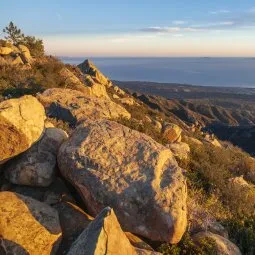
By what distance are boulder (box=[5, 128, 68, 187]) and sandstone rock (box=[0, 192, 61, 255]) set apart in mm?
653

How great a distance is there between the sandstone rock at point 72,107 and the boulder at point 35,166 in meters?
4.56

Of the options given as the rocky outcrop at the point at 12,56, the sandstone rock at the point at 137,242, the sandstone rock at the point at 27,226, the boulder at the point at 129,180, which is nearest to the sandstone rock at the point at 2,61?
the rocky outcrop at the point at 12,56

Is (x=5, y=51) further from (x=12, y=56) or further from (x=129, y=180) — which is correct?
(x=129, y=180)

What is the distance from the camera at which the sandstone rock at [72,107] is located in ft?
41.0

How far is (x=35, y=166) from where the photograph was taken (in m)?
7.38

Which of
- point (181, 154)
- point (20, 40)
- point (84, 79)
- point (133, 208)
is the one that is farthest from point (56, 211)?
point (20, 40)

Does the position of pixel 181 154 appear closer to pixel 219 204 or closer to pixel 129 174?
pixel 219 204

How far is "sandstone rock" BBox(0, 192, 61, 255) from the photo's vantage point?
19.3 feet

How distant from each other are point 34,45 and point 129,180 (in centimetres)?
2625

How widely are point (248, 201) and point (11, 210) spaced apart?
22.1 ft

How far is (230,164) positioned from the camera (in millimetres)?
15484

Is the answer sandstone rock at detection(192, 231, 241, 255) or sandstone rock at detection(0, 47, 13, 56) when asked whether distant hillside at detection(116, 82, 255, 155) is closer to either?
sandstone rock at detection(0, 47, 13, 56)

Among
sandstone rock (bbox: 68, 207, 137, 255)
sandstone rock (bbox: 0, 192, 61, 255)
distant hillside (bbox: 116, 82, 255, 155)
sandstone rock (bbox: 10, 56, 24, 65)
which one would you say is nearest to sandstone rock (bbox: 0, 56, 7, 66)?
sandstone rock (bbox: 10, 56, 24, 65)

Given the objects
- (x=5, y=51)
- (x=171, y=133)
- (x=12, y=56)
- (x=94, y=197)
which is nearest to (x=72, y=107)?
(x=171, y=133)
